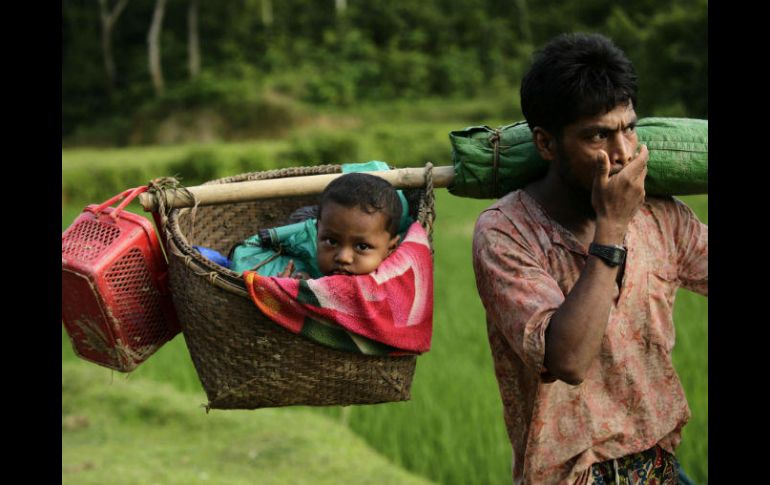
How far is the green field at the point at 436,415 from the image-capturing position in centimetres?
504

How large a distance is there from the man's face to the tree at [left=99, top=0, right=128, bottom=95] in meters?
22.2

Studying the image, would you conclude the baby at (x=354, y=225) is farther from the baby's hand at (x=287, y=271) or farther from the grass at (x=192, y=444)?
the grass at (x=192, y=444)

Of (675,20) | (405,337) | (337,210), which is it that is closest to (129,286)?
(337,210)

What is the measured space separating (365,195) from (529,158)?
16.5 inches

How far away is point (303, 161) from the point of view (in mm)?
16531

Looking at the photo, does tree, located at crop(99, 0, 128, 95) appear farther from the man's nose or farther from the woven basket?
the man's nose

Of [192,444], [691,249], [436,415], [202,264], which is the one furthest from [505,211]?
[192,444]

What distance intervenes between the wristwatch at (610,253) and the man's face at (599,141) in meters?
0.17

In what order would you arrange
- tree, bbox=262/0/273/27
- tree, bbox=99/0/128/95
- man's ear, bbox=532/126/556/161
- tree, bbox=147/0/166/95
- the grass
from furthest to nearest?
tree, bbox=262/0/273/27 < tree, bbox=99/0/128/95 < tree, bbox=147/0/166/95 < the grass < man's ear, bbox=532/126/556/161

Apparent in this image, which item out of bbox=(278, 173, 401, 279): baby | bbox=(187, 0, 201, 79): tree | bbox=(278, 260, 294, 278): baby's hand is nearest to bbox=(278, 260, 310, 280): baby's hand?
bbox=(278, 260, 294, 278): baby's hand

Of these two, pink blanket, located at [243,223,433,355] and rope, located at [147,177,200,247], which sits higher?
rope, located at [147,177,200,247]

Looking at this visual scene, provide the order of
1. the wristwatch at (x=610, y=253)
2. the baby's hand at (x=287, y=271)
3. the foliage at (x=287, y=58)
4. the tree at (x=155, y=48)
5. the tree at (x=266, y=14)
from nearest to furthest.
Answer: the wristwatch at (x=610, y=253)
the baby's hand at (x=287, y=271)
the foliage at (x=287, y=58)
the tree at (x=155, y=48)
the tree at (x=266, y=14)

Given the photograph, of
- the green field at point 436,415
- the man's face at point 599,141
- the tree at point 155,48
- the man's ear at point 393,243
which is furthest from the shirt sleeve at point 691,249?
the tree at point 155,48

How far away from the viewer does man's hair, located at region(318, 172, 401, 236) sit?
2.43 metres
